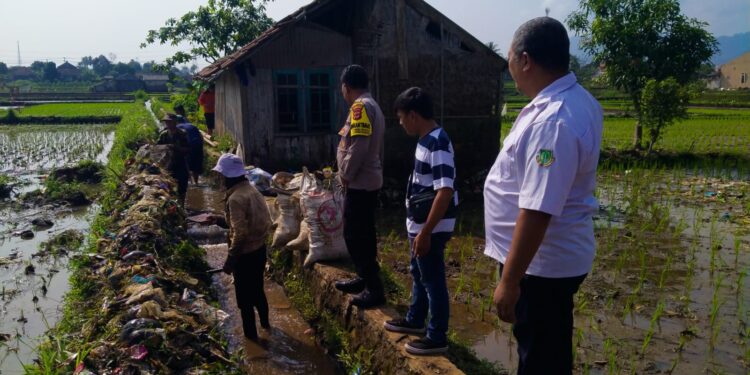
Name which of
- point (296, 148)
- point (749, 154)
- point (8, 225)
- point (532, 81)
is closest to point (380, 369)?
point (532, 81)

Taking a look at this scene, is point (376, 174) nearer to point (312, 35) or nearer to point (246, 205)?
point (246, 205)

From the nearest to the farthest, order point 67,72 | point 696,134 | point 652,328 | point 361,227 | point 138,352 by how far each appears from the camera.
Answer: point 138,352
point 361,227
point 652,328
point 696,134
point 67,72

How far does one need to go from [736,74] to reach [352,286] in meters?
76.3

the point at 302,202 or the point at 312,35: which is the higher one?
the point at 312,35

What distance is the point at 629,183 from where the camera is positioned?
37.8 ft

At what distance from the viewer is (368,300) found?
4.23 meters

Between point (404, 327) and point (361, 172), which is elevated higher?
point (361, 172)

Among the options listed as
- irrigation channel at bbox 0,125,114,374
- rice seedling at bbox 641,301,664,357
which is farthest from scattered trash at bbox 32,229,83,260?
rice seedling at bbox 641,301,664,357

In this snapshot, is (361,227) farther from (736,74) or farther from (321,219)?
(736,74)

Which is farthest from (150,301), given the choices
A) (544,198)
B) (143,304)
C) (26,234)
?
(26,234)

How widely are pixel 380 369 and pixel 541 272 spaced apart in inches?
78.9

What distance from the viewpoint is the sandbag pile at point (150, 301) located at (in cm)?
308

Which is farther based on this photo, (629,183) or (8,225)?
(629,183)

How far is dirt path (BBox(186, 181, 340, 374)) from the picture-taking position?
14.0 ft
